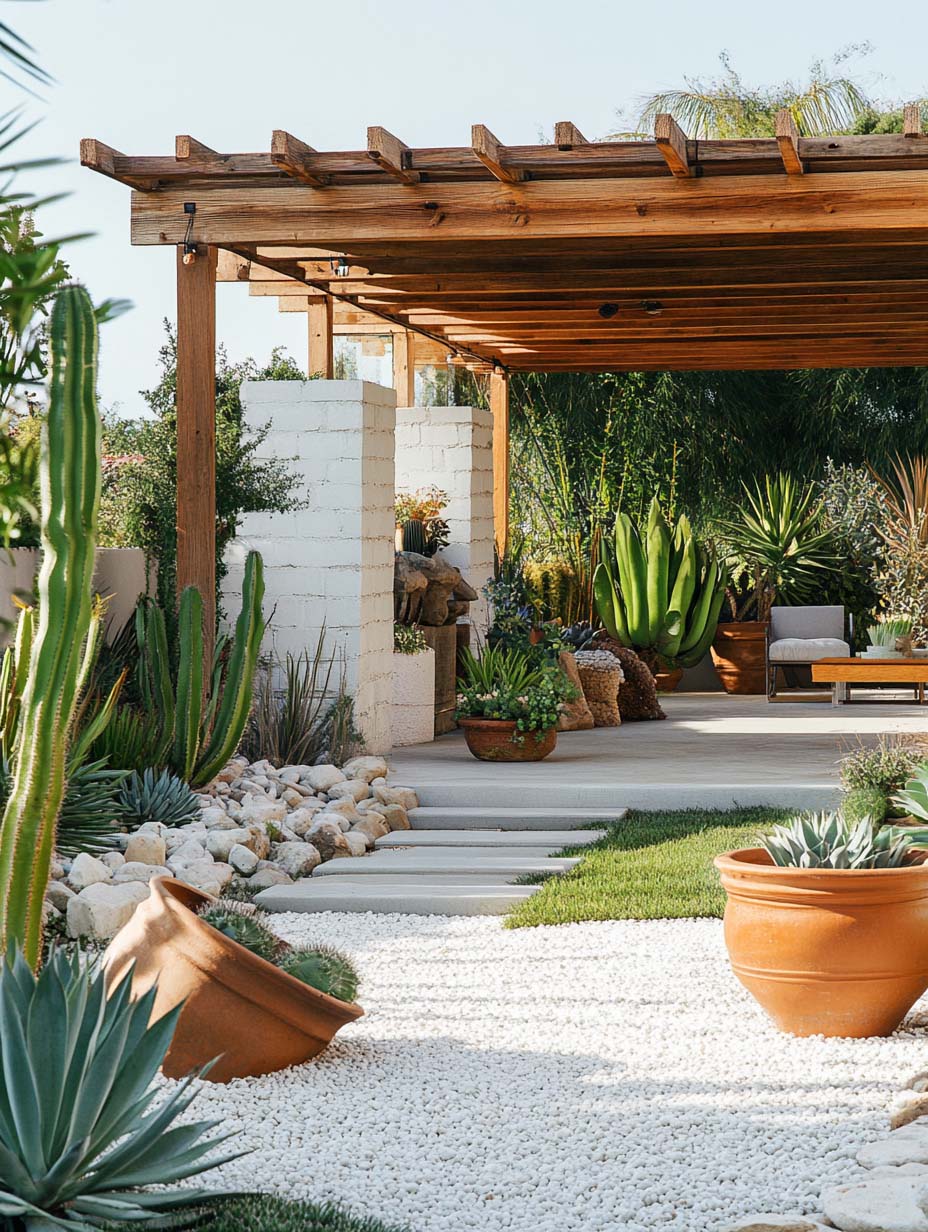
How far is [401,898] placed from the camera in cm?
623

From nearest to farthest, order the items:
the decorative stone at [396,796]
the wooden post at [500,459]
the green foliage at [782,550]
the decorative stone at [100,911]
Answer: the decorative stone at [100,911], the decorative stone at [396,796], the wooden post at [500,459], the green foliage at [782,550]

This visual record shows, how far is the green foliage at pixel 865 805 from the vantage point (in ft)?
21.9

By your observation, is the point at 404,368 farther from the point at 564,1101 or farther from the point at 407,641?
the point at 564,1101

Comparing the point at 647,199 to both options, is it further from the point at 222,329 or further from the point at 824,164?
the point at 222,329

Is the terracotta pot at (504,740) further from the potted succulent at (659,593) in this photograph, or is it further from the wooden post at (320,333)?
the potted succulent at (659,593)

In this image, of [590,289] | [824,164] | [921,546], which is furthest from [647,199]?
[921,546]

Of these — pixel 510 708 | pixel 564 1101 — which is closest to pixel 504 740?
pixel 510 708

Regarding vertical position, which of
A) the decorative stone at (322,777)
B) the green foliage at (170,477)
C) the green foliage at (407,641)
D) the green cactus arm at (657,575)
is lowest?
the decorative stone at (322,777)

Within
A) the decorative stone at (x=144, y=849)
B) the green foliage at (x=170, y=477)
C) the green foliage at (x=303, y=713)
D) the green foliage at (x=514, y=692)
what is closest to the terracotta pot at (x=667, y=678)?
the green foliage at (x=514, y=692)

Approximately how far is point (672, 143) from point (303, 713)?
3.42 m

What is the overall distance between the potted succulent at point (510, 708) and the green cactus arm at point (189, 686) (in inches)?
89.1

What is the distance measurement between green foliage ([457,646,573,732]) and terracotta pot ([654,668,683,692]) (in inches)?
190

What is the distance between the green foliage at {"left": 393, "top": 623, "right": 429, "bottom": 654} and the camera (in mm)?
9758

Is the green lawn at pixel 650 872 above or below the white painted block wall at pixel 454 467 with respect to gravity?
below
